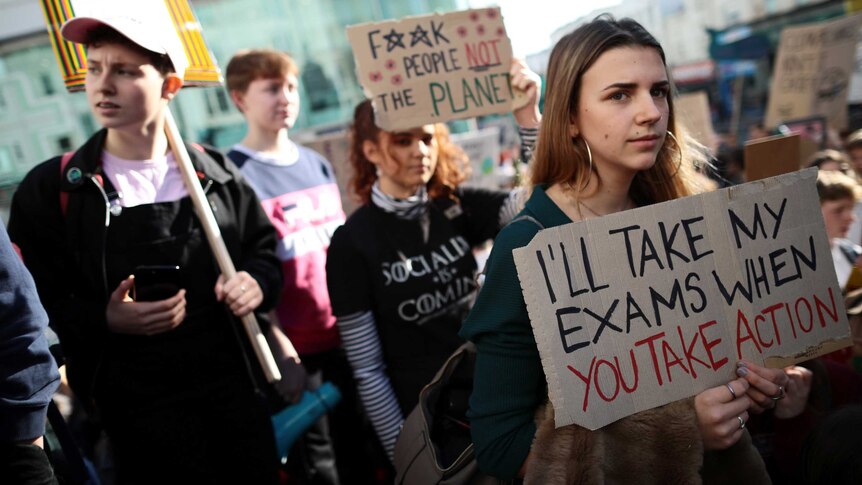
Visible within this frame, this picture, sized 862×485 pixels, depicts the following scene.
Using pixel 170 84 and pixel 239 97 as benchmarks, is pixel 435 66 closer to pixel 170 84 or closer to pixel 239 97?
pixel 170 84

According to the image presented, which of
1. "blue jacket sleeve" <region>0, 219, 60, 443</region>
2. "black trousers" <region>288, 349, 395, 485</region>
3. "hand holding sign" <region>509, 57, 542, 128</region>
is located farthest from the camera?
"black trousers" <region>288, 349, 395, 485</region>

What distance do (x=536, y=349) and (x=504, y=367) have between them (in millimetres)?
80

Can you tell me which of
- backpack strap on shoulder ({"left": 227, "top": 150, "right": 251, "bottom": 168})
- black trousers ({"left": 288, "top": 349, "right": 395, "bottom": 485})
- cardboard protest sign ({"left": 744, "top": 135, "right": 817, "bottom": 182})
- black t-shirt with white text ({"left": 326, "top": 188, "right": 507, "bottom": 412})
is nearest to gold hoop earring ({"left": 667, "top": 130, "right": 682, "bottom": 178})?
cardboard protest sign ({"left": 744, "top": 135, "right": 817, "bottom": 182})

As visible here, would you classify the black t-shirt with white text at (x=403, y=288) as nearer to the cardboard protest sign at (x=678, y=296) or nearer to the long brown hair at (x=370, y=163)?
the long brown hair at (x=370, y=163)

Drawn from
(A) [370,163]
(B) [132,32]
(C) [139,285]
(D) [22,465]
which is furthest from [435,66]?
(D) [22,465]

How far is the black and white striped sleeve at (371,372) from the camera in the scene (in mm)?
2330

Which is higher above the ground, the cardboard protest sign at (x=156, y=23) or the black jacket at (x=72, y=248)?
the cardboard protest sign at (x=156, y=23)

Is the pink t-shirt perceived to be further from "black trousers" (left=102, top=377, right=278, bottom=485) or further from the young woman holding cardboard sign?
the young woman holding cardboard sign

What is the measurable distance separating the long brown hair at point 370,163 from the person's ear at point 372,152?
0.04 ft

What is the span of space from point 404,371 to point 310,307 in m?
0.79

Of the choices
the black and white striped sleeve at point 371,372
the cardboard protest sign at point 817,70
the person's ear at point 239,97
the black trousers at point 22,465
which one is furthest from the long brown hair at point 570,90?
the cardboard protest sign at point 817,70

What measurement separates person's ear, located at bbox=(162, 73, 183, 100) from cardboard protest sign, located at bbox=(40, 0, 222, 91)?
4.7 inches

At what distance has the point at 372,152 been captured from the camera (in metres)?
2.60

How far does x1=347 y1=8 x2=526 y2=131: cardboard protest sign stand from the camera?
245 cm
